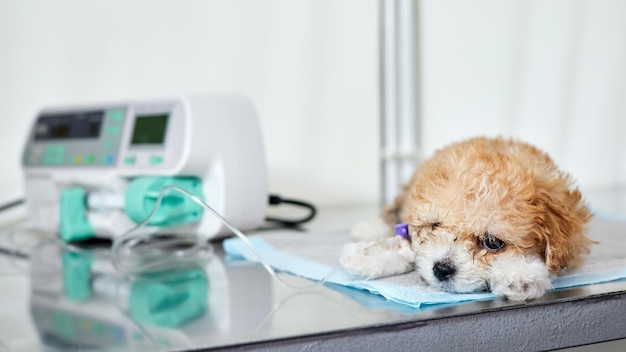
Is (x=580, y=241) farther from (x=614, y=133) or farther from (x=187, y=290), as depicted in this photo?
(x=614, y=133)

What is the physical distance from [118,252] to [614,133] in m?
1.45

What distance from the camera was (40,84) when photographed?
1645mm

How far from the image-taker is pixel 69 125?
1.42m

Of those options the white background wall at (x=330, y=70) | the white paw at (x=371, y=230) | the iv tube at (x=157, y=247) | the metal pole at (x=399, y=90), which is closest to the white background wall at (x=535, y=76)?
the white background wall at (x=330, y=70)

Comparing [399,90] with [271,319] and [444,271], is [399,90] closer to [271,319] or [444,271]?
[444,271]

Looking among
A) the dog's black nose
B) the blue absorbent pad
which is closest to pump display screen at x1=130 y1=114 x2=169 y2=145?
the blue absorbent pad

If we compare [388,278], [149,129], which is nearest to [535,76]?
[149,129]

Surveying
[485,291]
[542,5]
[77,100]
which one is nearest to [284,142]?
[77,100]

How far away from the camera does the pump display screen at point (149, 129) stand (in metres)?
1.29

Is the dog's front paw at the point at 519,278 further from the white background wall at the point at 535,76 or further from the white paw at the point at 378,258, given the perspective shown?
the white background wall at the point at 535,76

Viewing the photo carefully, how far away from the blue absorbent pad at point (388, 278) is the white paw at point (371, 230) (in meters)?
0.02

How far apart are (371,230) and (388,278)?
29 centimetres

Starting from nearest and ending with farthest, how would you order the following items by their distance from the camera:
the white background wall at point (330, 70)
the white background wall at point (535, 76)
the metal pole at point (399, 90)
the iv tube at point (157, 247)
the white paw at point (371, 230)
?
the iv tube at point (157, 247) < the white paw at point (371, 230) < the white background wall at point (330, 70) < the metal pole at point (399, 90) < the white background wall at point (535, 76)

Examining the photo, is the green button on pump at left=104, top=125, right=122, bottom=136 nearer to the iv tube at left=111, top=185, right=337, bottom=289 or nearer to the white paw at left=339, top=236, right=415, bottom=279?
the iv tube at left=111, top=185, right=337, bottom=289
